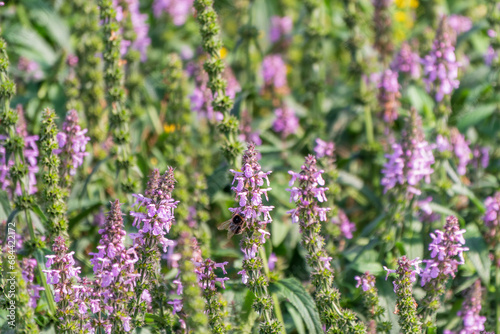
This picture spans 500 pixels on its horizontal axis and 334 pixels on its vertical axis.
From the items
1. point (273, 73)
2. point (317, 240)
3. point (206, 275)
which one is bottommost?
point (206, 275)

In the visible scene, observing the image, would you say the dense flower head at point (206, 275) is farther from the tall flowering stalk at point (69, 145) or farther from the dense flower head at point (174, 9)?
the dense flower head at point (174, 9)

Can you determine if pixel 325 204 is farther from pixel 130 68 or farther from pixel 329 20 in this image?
pixel 329 20

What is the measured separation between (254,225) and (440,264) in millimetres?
1223

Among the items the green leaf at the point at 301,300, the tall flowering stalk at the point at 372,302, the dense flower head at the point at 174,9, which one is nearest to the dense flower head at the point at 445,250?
the tall flowering stalk at the point at 372,302

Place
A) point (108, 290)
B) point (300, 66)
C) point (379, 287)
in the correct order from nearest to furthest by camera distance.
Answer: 1. point (108, 290)
2. point (379, 287)
3. point (300, 66)

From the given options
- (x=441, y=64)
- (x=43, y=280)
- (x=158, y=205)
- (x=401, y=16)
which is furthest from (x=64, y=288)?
(x=401, y=16)

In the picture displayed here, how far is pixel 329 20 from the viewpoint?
27.1 feet

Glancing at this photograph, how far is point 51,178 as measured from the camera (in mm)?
4039

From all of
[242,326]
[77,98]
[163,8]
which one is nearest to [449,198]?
[242,326]

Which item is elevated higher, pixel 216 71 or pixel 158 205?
pixel 216 71

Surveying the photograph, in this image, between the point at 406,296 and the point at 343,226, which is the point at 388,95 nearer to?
the point at 343,226

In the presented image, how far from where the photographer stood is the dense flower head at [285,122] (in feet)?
21.4

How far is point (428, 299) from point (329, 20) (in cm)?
507

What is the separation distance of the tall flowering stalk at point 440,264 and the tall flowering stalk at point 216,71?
1470mm
